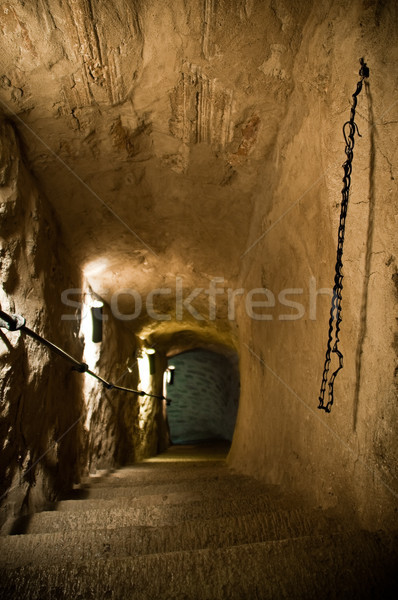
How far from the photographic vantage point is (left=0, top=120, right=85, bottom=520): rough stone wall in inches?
73.9

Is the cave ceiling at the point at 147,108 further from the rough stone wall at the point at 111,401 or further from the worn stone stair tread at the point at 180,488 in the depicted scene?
the worn stone stair tread at the point at 180,488

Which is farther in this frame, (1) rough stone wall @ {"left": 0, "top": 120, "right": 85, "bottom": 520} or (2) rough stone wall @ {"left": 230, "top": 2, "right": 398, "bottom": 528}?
(1) rough stone wall @ {"left": 0, "top": 120, "right": 85, "bottom": 520}

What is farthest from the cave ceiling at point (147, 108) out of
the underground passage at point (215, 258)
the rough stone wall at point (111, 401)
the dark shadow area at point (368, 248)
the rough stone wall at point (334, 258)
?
the rough stone wall at point (111, 401)

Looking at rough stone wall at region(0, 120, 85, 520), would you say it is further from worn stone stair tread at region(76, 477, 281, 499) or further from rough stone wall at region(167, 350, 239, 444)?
rough stone wall at region(167, 350, 239, 444)

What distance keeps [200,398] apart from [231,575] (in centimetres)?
950

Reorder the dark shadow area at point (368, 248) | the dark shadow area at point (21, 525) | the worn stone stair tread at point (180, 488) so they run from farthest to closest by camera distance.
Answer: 1. the worn stone stair tread at point (180, 488)
2. the dark shadow area at point (21, 525)
3. the dark shadow area at point (368, 248)

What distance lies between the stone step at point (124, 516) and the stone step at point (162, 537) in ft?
0.76

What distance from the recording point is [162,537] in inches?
57.3

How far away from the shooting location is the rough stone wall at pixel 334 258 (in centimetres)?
121

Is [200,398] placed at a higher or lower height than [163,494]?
lower

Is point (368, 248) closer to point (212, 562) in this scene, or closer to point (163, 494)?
point (212, 562)

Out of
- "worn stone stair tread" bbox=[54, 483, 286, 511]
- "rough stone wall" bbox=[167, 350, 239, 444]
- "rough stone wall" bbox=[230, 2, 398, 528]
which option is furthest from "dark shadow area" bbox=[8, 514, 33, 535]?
"rough stone wall" bbox=[167, 350, 239, 444]

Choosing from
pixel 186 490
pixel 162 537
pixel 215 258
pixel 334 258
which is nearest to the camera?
pixel 162 537

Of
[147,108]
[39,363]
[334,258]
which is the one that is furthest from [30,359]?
[334,258]
